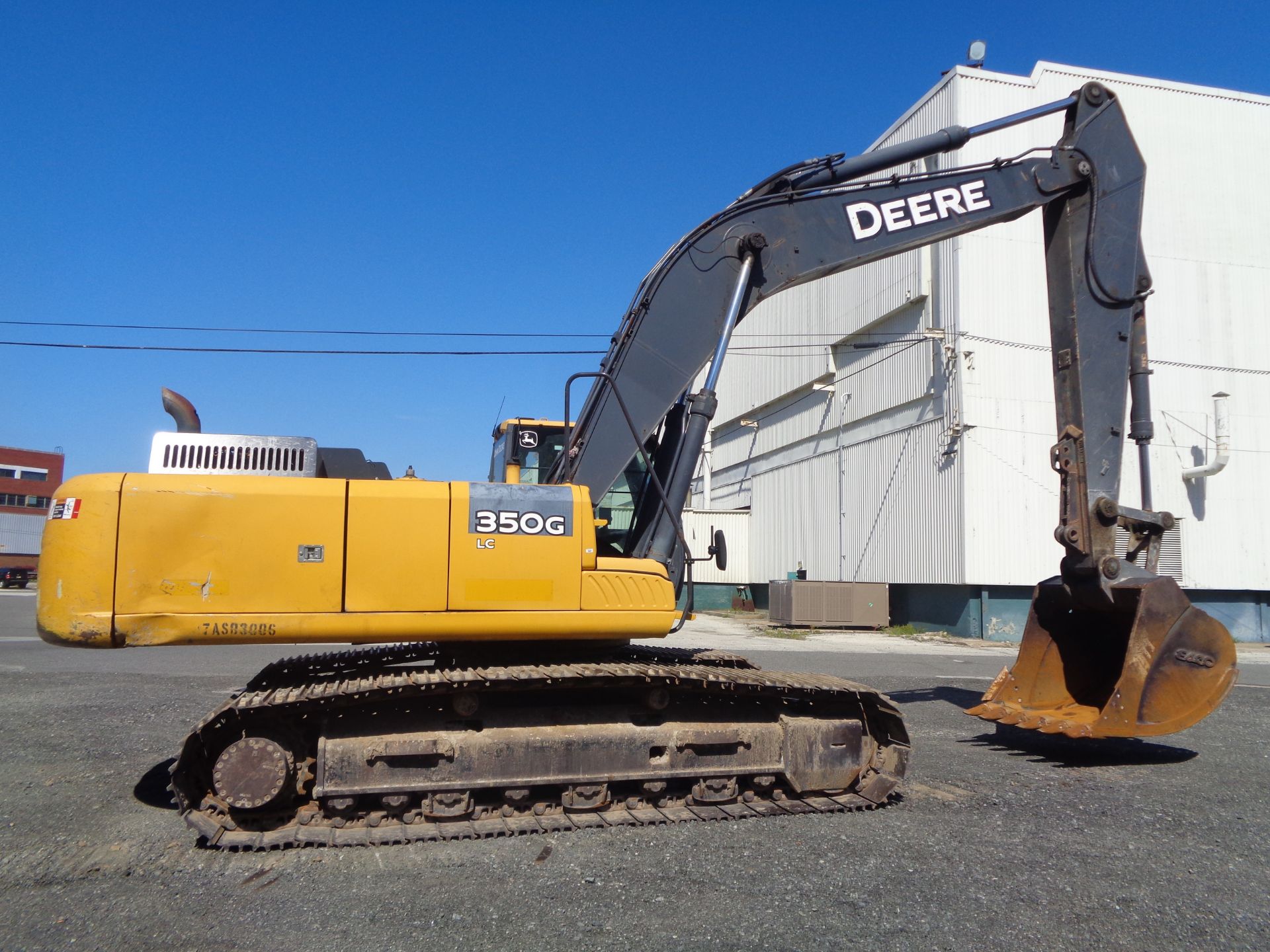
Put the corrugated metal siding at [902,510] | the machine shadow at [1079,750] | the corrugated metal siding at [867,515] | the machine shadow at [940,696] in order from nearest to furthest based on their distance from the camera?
1. the machine shadow at [1079,750]
2. the machine shadow at [940,696]
3. the corrugated metal siding at [902,510]
4. the corrugated metal siding at [867,515]

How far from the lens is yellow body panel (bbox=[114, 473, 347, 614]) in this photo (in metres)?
5.30

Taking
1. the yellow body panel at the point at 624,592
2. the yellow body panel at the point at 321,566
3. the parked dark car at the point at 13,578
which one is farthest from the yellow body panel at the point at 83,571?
the parked dark car at the point at 13,578

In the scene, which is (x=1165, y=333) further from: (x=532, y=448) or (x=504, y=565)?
(x=504, y=565)

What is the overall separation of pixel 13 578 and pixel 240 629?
48725 mm

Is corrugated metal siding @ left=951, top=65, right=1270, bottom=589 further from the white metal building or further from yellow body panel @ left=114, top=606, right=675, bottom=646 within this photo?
yellow body panel @ left=114, top=606, right=675, bottom=646

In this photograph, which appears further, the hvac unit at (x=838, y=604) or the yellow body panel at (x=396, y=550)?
the hvac unit at (x=838, y=604)

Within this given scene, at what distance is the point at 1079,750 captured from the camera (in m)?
8.42

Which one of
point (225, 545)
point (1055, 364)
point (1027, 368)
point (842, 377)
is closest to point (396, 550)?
point (225, 545)

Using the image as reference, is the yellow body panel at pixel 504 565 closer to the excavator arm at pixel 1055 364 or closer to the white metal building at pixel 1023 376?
the excavator arm at pixel 1055 364

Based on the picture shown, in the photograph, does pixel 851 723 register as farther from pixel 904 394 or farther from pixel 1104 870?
pixel 904 394

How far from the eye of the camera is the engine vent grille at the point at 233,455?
19.2 ft

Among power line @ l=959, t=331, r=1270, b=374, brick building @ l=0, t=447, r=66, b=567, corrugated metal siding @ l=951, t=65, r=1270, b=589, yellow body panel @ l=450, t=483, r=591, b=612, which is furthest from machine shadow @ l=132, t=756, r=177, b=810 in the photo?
brick building @ l=0, t=447, r=66, b=567

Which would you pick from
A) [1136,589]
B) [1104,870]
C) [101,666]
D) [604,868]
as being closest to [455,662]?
[604,868]

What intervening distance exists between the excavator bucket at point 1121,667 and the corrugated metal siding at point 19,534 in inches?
2441
